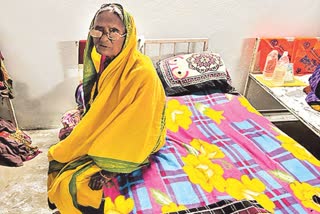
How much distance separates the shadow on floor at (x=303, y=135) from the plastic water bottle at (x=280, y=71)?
509mm

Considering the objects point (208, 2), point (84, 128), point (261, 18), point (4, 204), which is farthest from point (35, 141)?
point (261, 18)

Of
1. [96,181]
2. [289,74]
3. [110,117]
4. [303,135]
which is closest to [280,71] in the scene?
[289,74]

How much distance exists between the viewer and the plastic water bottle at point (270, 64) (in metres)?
2.29

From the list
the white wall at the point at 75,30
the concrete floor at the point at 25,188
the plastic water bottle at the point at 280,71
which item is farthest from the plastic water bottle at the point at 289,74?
the concrete floor at the point at 25,188

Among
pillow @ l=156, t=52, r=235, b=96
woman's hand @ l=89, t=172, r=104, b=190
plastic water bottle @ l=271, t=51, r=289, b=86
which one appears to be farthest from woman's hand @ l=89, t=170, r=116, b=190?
plastic water bottle @ l=271, t=51, r=289, b=86

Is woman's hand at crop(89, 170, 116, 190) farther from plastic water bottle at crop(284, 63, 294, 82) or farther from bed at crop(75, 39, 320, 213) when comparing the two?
plastic water bottle at crop(284, 63, 294, 82)

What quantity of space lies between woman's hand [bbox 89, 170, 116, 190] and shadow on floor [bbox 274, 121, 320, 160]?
1.78 m

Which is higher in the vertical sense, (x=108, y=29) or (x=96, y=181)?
(x=108, y=29)

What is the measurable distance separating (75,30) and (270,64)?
1.54 metres

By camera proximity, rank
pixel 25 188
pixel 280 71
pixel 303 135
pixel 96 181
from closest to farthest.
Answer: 1. pixel 96 181
2. pixel 25 188
3. pixel 280 71
4. pixel 303 135

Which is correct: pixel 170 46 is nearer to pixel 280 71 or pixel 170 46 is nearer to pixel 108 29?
pixel 280 71

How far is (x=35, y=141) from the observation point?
7.16ft

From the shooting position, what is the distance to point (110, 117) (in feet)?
3.88

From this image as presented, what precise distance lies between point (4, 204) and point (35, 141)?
0.62 meters
